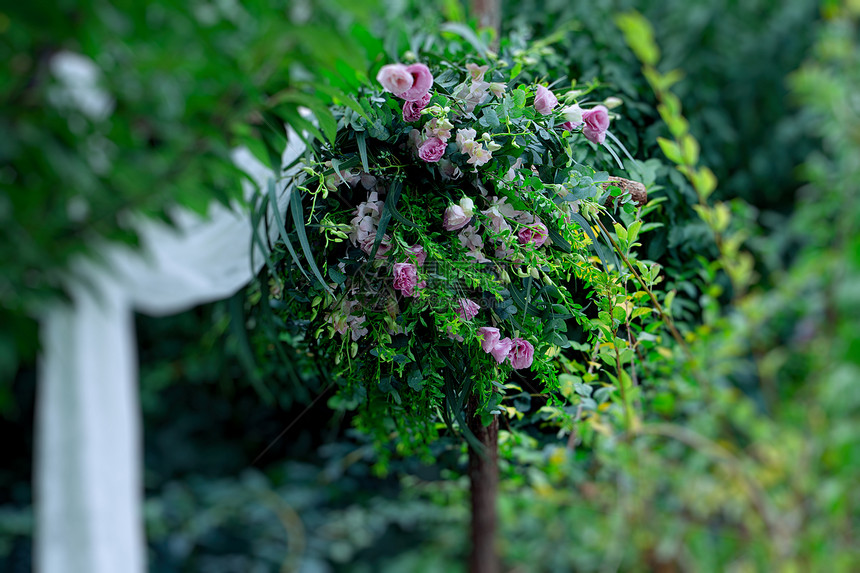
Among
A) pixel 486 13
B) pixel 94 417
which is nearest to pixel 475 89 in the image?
pixel 94 417

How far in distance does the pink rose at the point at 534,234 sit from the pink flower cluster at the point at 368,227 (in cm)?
20

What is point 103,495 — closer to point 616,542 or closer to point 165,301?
point 165,301

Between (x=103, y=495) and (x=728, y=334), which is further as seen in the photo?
(x=728, y=334)

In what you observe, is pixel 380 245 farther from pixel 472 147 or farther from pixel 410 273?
pixel 472 147

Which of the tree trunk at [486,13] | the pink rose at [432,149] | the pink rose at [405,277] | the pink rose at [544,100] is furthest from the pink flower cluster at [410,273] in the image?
the tree trunk at [486,13]

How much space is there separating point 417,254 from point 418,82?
0.23 metres

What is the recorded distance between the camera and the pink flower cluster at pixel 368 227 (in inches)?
33.5

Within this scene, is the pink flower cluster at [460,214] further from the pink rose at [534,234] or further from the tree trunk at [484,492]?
the tree trunk at [484,492]

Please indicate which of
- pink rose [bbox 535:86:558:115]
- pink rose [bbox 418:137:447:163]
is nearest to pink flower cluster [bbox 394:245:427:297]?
pink rose [bbox 418:137:447:163]

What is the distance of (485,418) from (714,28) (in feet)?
5.97

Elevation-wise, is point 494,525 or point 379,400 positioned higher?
point 379,400

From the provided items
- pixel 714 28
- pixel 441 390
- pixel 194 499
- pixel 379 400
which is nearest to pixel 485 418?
pixel 441 390

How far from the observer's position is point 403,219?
0.82 meters

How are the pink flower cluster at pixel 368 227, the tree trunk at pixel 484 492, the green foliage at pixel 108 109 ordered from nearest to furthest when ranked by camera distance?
the green foliage at pixel 108 109 < the pink flower cluster at pixel 368 227 < the tree trunk at pixel 484 492
